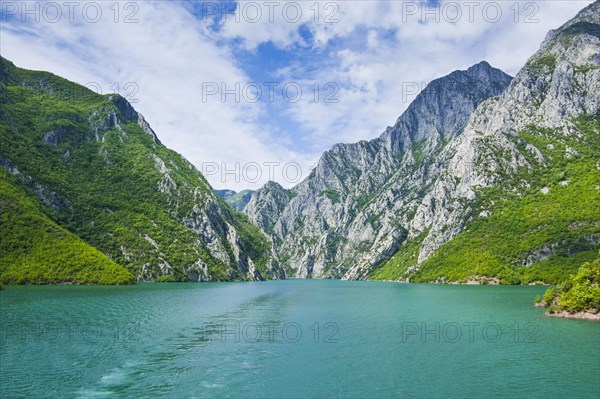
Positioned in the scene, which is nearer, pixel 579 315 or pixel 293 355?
pixel 293 355

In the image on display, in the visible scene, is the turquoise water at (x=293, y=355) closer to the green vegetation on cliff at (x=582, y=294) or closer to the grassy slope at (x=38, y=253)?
the green vegetation on cliff at (x=582, y=294)

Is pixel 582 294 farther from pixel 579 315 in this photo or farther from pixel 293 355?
pixel 293 355

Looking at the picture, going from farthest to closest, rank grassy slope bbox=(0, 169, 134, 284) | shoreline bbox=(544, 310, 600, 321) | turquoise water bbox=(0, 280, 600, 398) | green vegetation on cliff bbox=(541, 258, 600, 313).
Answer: grassy slope bbox=(0, 169, 134, 284), green vegetation on cliff bbox=(541, 258, 600, 313), shoreline bbox=(544, 310, 600, 321), turquoise water bbox=(0, 280, 600, 398)

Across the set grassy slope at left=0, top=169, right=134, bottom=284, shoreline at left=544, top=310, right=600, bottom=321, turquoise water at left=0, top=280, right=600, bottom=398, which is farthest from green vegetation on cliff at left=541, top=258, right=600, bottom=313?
grassy slope at left=0, top=169, right=134, bottom=284

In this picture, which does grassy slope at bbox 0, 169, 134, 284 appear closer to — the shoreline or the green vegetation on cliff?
the shoreline

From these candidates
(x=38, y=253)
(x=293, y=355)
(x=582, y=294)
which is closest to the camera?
(x=293, y=355)

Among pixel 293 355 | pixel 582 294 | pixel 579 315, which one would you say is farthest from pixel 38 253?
pixel 582 294

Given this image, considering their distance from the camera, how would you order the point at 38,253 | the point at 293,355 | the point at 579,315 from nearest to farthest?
the point at 293,355 → the point at 579,315 → the point at 38,253
